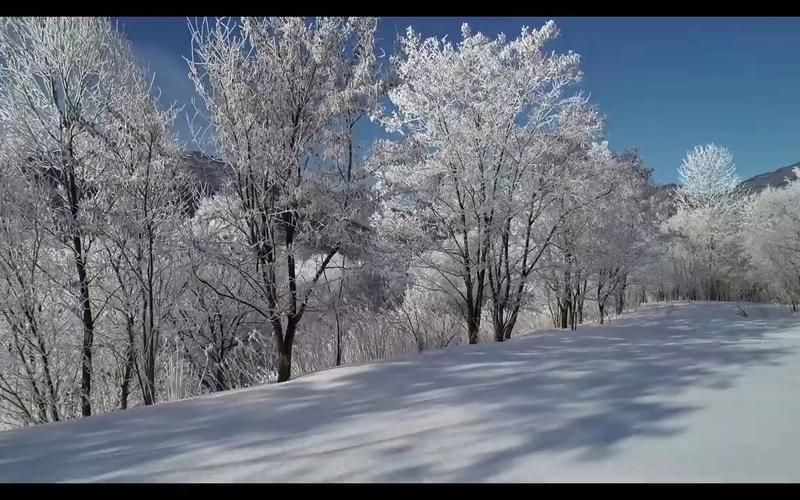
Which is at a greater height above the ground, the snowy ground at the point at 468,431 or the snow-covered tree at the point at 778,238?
the snow-covered tree at the point at 778,238

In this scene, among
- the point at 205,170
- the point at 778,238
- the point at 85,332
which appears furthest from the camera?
the point at 778,238

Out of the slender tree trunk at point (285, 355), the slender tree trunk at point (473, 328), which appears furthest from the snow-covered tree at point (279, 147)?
the slender tree trunk at point (473, 328)

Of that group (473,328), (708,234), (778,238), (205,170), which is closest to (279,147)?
(205,170)

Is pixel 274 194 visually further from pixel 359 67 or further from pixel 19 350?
pixel 19 350

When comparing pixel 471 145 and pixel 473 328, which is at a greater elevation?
pixel 471 145

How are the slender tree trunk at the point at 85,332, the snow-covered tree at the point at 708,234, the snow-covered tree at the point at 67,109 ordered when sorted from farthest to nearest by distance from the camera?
the snow-covered tree at the point at 708,234
the slender tree trunk at the point at 85,332
the snow-covered tree at the point at 67,109

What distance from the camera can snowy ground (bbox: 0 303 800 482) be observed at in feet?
4.52

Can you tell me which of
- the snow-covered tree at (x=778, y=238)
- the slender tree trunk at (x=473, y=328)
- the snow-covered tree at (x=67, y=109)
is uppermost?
the snow-covered tree at (x=67, y=109)

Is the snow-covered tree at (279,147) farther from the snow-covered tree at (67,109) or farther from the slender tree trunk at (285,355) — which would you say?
the snow-covered tree at (67,109)

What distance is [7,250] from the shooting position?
5234 mm

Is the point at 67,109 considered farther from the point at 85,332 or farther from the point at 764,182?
the point at 764,182

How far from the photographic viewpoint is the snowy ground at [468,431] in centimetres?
138

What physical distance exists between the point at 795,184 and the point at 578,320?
1082cm

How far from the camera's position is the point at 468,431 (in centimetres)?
170
